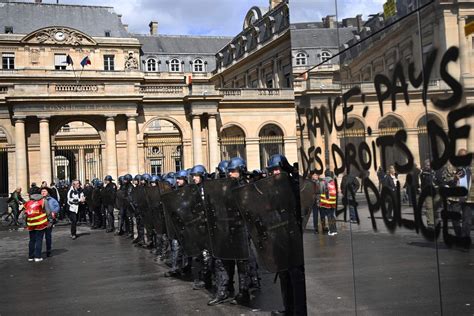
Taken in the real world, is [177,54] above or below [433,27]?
above

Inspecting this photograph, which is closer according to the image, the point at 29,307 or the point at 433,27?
the point at 433,27

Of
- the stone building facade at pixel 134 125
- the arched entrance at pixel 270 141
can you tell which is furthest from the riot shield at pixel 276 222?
the arched entrance at pixel 270 141

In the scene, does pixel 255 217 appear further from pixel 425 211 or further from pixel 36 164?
pixel 36 164

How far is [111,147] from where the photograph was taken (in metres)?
32.3

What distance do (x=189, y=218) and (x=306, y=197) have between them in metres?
3.63

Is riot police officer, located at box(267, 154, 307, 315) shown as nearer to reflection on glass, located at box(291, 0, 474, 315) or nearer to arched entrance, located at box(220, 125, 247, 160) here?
reflection on glass, located at box(291, 0, 474, 315)

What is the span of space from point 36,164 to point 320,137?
2992 cm

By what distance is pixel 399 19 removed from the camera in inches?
114

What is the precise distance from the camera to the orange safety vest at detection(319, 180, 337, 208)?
152 inches

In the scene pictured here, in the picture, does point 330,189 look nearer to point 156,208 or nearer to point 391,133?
point 391,133

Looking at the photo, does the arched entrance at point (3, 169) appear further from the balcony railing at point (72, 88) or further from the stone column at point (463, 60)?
the stone column at point (463, 60)

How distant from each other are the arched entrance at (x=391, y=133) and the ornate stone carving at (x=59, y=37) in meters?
59.6

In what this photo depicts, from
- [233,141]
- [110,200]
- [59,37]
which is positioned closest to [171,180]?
[110,200]

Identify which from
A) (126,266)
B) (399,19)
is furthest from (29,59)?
(399,19)
